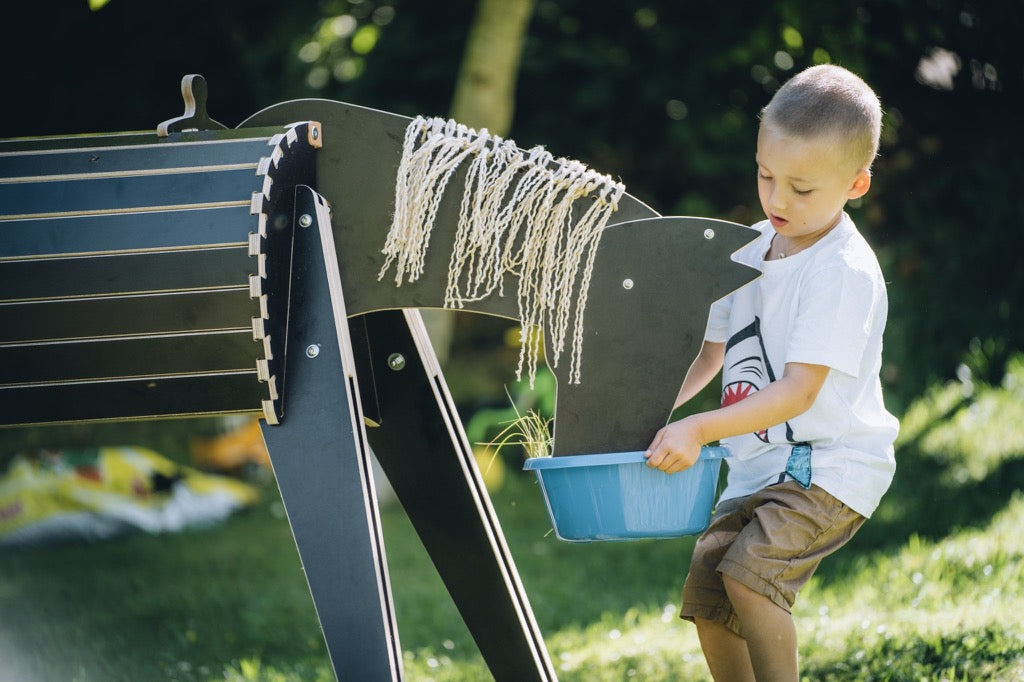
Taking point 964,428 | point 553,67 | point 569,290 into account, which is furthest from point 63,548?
point 964,428

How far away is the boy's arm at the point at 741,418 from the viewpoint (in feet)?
6.45

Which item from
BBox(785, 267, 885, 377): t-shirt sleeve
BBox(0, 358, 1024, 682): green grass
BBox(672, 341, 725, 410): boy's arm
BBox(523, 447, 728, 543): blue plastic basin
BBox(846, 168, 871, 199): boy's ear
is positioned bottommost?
BBox(0, 358, 1024, 682): green grass

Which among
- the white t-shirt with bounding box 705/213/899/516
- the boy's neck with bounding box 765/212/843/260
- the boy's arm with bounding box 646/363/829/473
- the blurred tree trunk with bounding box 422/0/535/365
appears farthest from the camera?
the blurred tree trunk with bounding box 422/0/535/365

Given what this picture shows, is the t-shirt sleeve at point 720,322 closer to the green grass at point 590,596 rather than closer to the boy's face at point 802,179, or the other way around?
the boy's face at point 802,179

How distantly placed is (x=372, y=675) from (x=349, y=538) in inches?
9.7

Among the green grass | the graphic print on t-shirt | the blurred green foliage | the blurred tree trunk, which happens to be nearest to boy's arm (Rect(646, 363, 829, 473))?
the graphic print on t-shirt

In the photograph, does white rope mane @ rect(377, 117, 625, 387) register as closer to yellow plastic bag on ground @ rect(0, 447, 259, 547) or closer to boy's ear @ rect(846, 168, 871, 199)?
boy's ear @ rect(846, 168, 871, 199)

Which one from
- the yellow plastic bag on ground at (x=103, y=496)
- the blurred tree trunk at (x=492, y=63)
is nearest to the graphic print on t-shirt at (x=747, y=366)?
the blurred tree trunk at (x=492, y=63)

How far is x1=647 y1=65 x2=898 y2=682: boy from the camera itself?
2.07m

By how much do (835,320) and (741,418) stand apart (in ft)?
0.92

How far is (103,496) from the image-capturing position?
569cm

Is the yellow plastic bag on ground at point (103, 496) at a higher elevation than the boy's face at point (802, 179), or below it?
below

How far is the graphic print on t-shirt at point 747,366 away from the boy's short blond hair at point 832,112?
1.41ft

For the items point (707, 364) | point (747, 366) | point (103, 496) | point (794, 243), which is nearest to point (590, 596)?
point (707, 364)
